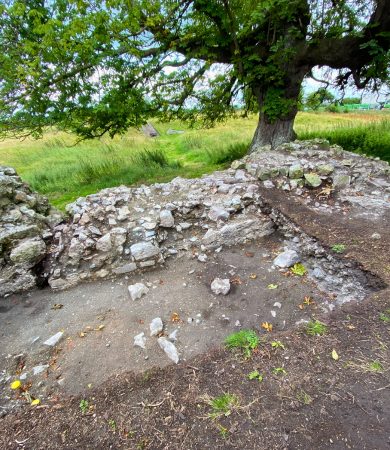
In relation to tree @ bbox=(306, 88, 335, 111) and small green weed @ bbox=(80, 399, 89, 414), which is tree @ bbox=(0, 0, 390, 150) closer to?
tree @ bbox=(306, 88, 335, 111)

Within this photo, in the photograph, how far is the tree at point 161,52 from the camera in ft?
18.9

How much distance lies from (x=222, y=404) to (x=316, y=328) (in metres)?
1.14

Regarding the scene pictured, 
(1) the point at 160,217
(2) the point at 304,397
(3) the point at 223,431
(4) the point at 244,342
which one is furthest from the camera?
(1) the point at 160,217

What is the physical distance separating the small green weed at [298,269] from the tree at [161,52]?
5.01 metres

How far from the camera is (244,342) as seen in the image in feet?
8.43

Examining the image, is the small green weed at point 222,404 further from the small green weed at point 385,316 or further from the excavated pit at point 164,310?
the small green weed at point 385,316

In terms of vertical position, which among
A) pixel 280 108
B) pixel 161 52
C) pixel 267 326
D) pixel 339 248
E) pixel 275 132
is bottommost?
pixel 267 326

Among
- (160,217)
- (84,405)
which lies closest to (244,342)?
(84,405)

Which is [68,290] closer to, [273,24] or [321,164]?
[321,164]

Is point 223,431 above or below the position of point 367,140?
below

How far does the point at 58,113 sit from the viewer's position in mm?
6750

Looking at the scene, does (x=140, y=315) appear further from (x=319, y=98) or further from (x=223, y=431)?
(x=319, y=98)

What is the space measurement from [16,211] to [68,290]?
158 centimetres


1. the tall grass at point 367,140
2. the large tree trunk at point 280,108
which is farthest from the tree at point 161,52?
the tall grass at point 367,140
